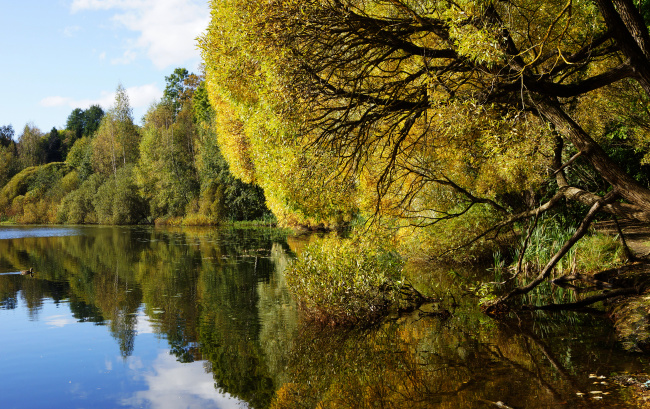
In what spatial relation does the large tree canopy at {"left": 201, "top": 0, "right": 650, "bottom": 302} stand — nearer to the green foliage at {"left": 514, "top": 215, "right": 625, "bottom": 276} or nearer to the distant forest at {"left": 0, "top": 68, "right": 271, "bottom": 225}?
the green foliage at {"left": 514, "top": 215, "right": 625, "bottom": 276}

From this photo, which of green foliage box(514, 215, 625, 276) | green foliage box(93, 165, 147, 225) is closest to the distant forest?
green foliage box(93, 165, 147, 225)

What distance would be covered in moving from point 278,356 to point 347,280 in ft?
7.06

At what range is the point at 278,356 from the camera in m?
9.16

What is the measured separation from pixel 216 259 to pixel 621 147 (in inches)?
649

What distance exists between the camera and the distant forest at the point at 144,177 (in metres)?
47.4

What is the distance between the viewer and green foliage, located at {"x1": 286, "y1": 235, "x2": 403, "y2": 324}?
34.5 feet

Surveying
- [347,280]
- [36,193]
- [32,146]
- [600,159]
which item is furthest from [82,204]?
[600,159]

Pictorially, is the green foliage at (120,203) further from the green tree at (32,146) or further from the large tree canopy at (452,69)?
the large tree canopy at (452,69)

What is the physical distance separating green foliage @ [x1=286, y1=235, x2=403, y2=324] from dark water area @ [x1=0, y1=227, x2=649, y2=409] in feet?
1.46

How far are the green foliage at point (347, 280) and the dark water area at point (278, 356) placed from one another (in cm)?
44

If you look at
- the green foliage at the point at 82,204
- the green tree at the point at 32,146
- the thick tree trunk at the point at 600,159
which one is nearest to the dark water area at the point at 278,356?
the thick tree trunk at the point at 600,159

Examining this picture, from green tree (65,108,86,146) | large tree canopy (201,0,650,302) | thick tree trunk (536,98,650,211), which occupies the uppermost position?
green tree (65,108,86,146)

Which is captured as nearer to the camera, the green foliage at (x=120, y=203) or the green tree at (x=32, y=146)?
the green foliage at (x=120, y=203)

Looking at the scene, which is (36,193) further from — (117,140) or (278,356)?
(278,356)
